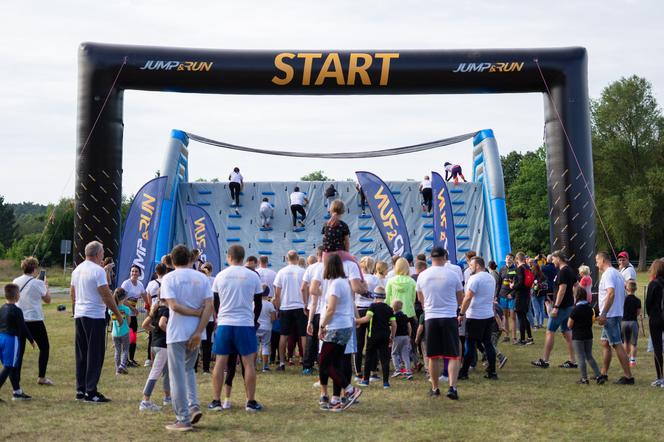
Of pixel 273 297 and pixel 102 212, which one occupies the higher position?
pixel 102 212

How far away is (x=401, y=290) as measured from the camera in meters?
11.0

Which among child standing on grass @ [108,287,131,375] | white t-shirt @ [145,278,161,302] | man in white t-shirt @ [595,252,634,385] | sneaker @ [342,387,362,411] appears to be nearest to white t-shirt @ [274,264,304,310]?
white t-shirt @ [145,278,161,302]

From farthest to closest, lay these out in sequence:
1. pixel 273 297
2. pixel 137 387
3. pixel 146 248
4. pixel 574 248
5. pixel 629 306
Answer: pixel 574 248 → pixel 146 248 → pixel 273 297 → pixel 629 306 → pixel 137 387

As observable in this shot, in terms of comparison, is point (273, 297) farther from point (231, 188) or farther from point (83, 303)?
point (231, 188)

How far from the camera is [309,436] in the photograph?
7.19 m

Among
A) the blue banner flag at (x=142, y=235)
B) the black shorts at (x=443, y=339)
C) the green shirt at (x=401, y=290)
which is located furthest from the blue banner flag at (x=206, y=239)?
the black shorts at (x=443, y=339)

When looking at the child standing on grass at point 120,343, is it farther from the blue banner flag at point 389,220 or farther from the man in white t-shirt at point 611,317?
the blue banner flag at point 389,220

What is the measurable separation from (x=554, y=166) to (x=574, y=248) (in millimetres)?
2043

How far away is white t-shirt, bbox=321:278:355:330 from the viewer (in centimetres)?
830

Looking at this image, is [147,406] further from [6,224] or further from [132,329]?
[6,224]

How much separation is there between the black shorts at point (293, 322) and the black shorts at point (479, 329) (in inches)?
107

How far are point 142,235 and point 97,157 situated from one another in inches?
93.6

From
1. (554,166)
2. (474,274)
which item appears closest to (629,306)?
(474,274)

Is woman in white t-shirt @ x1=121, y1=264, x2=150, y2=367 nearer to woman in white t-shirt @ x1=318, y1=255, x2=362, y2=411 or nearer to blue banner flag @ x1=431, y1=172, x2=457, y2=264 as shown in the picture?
woman in white t-shirt @ x1=318, y1=255, x2=362, y2=411
